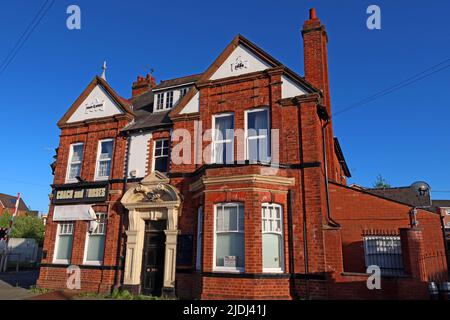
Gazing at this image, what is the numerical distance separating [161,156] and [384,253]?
9.76 meters

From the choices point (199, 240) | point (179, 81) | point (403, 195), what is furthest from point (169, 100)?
point (403, 195)

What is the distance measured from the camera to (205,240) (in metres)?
11.3

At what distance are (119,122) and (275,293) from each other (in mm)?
10674

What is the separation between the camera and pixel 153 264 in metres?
13.3

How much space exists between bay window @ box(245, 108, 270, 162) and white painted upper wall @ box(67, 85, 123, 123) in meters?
7.15

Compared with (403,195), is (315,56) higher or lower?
higher

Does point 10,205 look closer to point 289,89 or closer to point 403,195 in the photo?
point 403,195

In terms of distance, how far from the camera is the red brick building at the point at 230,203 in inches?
420

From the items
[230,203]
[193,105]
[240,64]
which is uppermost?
[240,64]

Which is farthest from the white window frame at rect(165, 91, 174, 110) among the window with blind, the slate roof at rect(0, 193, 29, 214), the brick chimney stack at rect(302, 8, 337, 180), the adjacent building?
the slate roof at rect(0, 193, 29, 214)

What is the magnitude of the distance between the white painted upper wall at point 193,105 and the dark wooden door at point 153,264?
5302 mm

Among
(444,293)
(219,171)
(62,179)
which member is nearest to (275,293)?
(219,171)
